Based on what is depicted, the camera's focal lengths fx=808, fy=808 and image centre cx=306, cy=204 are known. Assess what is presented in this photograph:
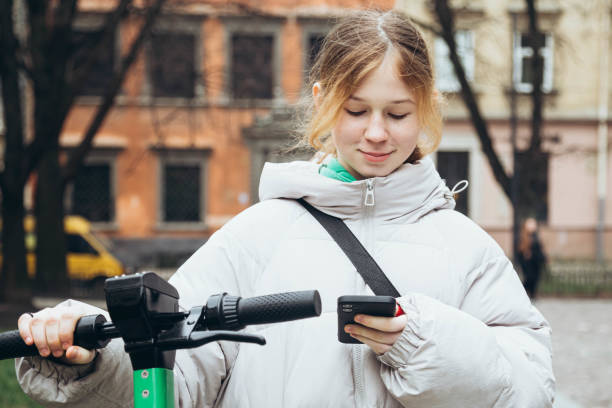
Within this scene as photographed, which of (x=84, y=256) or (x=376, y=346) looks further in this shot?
(x=84, y=256)

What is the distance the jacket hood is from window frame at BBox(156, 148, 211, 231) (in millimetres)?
22179

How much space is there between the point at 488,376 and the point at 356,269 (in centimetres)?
35

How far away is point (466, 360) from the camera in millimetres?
1585

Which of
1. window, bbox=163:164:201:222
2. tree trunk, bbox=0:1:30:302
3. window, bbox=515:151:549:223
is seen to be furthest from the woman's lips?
window, bbox=163:164:201:222

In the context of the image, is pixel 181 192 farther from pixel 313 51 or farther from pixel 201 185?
pixel 313 51

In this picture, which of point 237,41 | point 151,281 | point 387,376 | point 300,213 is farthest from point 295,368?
point 237,41

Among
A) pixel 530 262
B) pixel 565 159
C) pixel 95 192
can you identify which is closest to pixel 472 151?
pixel 565 159

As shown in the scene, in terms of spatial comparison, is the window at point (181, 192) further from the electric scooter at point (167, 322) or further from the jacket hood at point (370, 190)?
the electric scooter at point (167, 322)

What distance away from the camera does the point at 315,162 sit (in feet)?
6.68

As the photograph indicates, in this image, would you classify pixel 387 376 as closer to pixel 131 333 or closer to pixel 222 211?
pixel 131 333

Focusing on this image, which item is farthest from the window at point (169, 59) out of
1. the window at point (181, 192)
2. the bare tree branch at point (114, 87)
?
the window at point (181, 192)

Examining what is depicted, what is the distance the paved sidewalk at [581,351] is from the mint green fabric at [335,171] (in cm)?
504

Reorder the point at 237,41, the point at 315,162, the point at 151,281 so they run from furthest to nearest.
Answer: the point at 237,41 < the point at 315,162 < the point at 151,281

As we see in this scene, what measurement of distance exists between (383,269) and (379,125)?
0.32m
